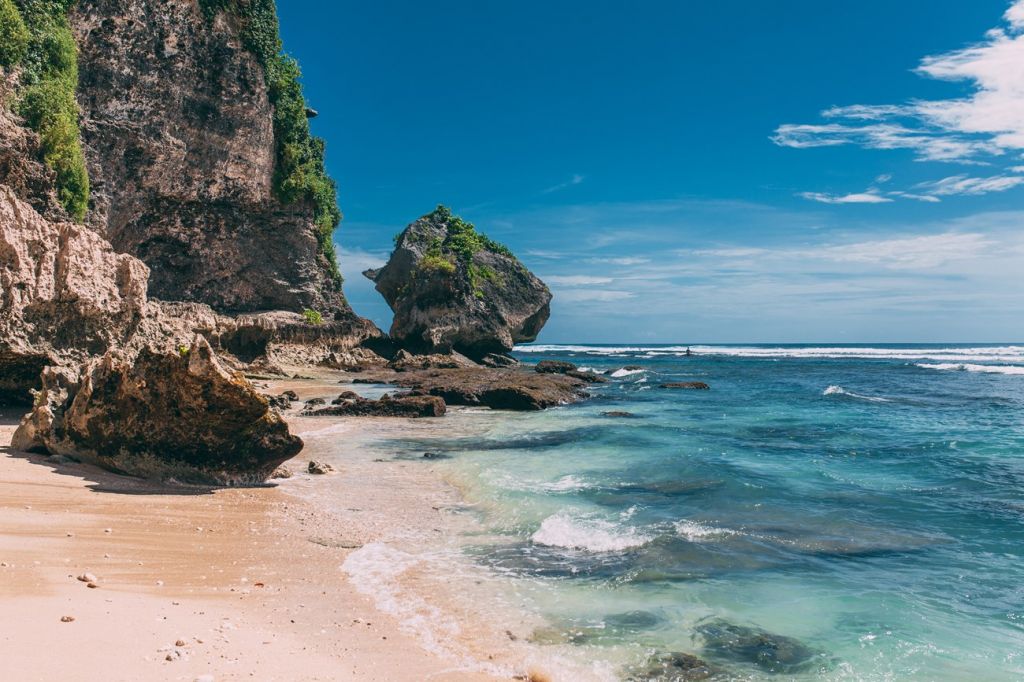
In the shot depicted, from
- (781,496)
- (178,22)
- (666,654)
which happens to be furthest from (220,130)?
(666,654)

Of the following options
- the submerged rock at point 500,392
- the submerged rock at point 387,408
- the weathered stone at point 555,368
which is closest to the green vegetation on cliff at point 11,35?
the submerged rock at point 387,408

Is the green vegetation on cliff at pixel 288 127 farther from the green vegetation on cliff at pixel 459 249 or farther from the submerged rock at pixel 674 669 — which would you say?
the submerged rock at pixel 674 669

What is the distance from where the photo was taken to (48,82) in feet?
67.6

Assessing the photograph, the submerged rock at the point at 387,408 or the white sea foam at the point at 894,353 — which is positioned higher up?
the white sea foam at the point at 894,353

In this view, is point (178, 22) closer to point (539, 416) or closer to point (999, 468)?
point (539, 416)

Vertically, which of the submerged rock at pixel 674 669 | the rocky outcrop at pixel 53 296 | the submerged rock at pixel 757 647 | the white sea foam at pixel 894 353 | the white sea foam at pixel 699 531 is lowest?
the submerged rock at pixel 757 647

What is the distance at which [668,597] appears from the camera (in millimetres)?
6266

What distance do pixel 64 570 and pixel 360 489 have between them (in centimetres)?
511

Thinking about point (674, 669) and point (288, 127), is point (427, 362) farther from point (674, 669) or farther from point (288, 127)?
point (674, 669)

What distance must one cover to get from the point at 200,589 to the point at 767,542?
6423 millimetres

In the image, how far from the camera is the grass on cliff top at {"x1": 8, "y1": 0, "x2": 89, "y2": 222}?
1958cm

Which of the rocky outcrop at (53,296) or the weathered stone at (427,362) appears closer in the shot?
the rocky outcrop at (53,296)

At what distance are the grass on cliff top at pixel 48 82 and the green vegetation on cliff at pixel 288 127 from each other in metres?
12.8

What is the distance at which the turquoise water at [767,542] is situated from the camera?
539 cm
